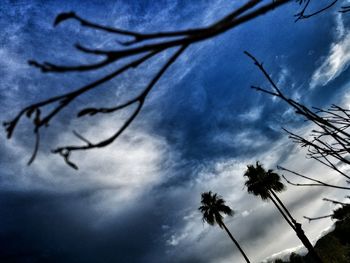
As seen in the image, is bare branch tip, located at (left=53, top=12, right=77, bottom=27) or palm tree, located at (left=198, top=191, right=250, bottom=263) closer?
bare branch tip, located at (left=53, top=12, right=77, bottom=27)

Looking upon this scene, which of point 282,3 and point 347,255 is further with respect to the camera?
point 347,255

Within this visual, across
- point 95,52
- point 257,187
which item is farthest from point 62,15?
point 257,187

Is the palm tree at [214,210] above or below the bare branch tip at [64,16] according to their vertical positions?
above

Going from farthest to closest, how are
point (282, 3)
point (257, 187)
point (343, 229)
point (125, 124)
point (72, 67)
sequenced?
point (343, 229)
point (257, 187)
point (125, 124)
point (282, 3)
point (72, 67)

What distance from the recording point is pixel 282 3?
95cm

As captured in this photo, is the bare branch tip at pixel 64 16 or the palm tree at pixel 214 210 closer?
the bare branch tip at pixel 64 16

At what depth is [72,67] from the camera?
83cm

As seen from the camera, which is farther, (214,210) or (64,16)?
(214,210)

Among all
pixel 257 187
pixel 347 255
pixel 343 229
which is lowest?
pixel 347 255

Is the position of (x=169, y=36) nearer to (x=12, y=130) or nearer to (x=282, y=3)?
(x=282, y=3)

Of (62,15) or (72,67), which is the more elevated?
(62,15)

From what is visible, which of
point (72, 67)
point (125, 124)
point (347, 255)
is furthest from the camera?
point (347, 255)

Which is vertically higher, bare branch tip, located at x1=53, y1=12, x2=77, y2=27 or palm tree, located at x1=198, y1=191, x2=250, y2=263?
palm tree, located at x1=198, y1=191, x2=250, y2=263

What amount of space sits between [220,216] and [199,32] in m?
34.5
